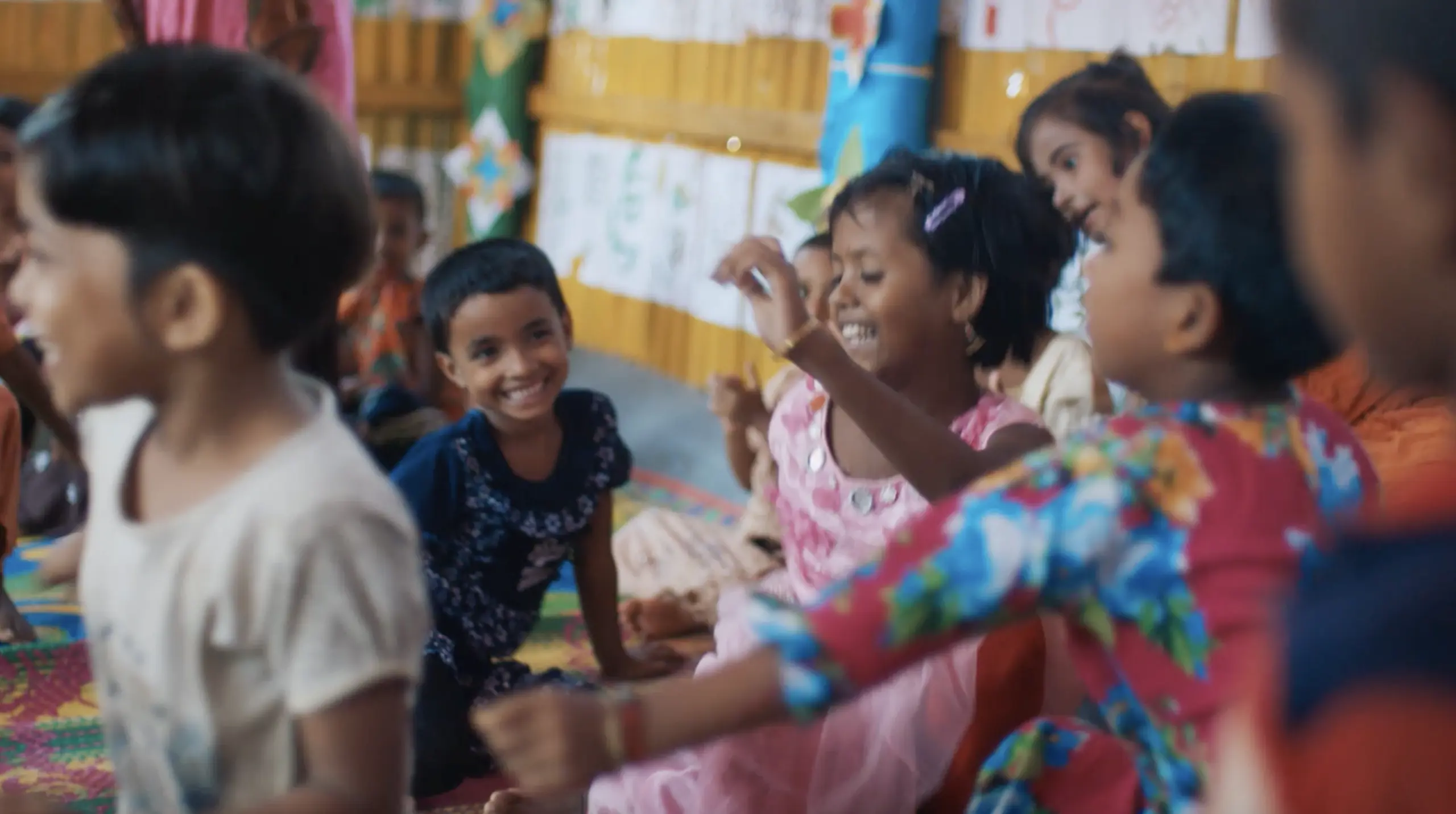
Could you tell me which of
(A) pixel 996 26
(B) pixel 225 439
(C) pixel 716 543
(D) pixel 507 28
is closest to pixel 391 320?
(C) pixel 716 543

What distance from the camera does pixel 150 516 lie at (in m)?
0.94

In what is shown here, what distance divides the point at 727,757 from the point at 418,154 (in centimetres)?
369

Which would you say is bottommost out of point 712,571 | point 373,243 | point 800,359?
point 712,571

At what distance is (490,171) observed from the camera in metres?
4.63

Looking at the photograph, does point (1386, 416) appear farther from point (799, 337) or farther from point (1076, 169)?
point (799, 337)

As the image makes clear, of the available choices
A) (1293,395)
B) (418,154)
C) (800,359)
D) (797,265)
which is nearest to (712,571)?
(797,265)

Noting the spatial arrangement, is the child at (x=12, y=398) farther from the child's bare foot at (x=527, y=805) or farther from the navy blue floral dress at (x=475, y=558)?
the child's bare foot at (x=527, y=805)

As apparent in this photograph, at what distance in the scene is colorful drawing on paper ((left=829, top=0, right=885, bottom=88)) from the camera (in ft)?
9.42

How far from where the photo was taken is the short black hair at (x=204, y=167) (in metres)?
0.86

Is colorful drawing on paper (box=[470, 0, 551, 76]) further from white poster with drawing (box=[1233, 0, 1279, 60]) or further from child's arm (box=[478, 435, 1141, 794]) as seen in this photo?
child's arm (box=[478, 435, 1141, 794])

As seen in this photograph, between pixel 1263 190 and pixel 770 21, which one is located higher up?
pixel 770 21

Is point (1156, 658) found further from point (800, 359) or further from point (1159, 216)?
point (800, 359)

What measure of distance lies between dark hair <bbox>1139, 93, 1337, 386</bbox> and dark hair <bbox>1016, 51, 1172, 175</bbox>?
43.6 inches

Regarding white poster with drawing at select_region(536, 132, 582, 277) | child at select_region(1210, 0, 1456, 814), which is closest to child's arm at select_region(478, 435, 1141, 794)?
child at select_region(1210, 0, 1456, 814)
